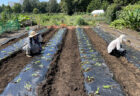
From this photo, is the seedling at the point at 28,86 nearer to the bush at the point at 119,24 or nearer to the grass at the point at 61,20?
the bush at the point at 119,24

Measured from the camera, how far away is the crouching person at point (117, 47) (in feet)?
14.9

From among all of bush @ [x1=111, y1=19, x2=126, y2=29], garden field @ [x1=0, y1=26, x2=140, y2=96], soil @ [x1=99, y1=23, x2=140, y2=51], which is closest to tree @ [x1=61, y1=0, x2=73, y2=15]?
bush @ [x1=111, y1=19, x2=126, y2=29]

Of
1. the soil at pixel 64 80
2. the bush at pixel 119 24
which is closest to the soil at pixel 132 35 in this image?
the bush at pixel 119 24

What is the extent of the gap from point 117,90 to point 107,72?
825mm

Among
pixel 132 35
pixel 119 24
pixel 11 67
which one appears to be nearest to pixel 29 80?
pixel 11 67

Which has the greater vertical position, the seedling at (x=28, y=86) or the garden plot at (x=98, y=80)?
the garden plot at (x=98, y=80)

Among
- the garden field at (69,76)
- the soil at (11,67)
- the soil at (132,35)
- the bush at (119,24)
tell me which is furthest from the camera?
the bush at (119,24)

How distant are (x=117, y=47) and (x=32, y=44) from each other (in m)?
3.10

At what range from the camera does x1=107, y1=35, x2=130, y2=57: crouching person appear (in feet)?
14.9

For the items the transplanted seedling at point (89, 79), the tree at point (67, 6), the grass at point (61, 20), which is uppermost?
the tree at point (67, 6)

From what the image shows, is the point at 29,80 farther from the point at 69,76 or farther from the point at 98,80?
the point at 98,80

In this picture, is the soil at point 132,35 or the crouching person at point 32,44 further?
the soil at point 132,35

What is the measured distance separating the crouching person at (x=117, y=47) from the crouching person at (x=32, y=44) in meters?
2.79

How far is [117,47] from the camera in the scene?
457cm
